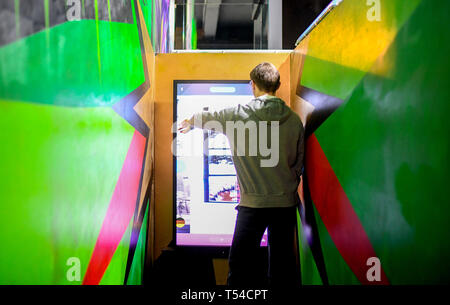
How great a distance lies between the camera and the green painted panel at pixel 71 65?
878 mm

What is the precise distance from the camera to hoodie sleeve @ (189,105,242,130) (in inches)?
86.7

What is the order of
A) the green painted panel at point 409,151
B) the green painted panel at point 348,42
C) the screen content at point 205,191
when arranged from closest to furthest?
the green painted panel at point 409,151
the green painted panel at point 348,42
the screen content at point 205,191

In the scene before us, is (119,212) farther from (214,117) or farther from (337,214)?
(337,214)

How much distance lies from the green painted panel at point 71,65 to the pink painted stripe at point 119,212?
1.35ft

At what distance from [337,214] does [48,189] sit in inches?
51.2

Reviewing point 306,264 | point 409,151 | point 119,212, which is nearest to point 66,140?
point 119,212

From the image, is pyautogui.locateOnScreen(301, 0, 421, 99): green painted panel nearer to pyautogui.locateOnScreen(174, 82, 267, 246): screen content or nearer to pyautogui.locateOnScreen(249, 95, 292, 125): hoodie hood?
pyautogui.locateOnScreen(249, 95, 292, 125): hoodie hood

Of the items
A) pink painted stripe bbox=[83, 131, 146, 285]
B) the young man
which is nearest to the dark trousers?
the young man

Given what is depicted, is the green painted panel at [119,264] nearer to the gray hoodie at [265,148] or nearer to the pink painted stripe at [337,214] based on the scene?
the gray hoodie at [265,148]

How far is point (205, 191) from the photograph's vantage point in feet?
8.96

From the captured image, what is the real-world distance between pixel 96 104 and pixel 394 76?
1094 mm

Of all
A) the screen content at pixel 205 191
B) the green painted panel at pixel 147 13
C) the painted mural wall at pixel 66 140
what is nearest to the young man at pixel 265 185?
the screen content at pixel 205 191
